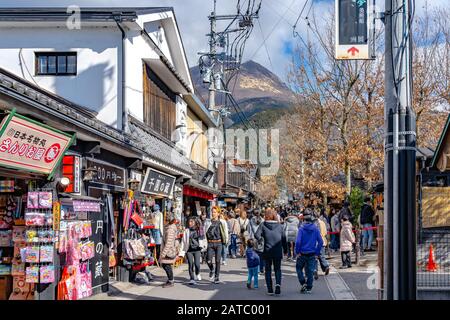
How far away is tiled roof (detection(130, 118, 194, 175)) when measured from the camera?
52.0 feet

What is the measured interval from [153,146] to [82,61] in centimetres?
362

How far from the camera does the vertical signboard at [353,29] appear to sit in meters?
7.38

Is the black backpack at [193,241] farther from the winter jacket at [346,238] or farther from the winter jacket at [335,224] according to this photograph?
the winter jacket at [335,224]

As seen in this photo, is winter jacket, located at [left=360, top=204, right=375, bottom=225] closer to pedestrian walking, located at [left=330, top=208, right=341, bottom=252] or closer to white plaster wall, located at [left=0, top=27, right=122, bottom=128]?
pedestrian walking, located at [left=330, top=208, right=341, bottom=252]

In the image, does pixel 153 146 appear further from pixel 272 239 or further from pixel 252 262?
pixel 272 239

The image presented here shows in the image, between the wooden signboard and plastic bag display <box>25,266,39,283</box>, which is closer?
plastic bag display <box>25,266,39,283</box>

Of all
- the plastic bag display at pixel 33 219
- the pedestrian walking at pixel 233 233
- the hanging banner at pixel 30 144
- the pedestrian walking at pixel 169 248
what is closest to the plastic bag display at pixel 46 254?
the plastic bag display at pixel 33 219

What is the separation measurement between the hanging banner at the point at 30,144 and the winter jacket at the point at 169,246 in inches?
170

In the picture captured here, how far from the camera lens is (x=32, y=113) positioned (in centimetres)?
848

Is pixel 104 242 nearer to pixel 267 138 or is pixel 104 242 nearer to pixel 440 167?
pixel 440 167

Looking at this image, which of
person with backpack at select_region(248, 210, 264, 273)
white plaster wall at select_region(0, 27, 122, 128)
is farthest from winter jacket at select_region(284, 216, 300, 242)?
white plaster wall at select_region(0, 27, 122, 128)

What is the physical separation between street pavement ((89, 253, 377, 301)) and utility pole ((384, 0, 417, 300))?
5186 millimetres
